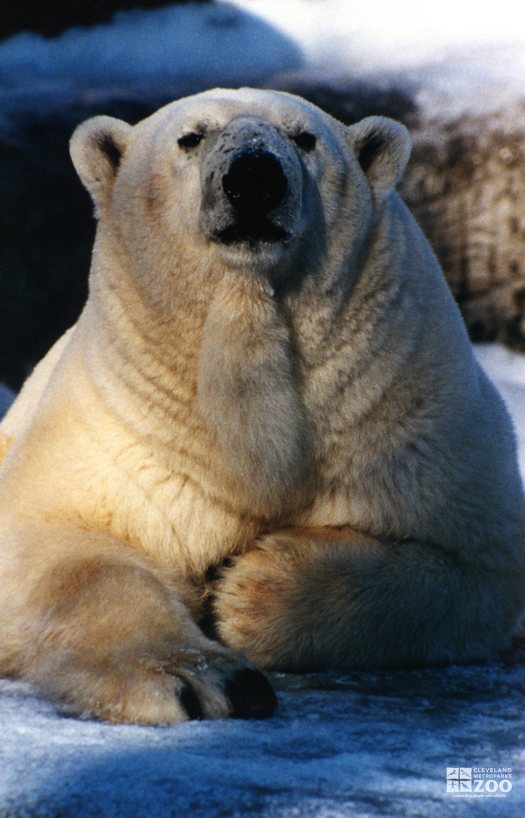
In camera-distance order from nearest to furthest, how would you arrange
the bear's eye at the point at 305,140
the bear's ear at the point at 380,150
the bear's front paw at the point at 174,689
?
the bear's front paw at the point at 174,689
the bear's eye at the point at 305,140
the bear's ear at the point at 380,150

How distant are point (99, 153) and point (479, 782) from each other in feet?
5.99

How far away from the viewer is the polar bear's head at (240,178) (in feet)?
7.91

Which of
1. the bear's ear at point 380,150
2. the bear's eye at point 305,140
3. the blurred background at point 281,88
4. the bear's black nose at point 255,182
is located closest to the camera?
the bear's black nose at point 255,182

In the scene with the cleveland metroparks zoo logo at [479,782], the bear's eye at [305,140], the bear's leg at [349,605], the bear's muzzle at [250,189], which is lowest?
the bear's leg at [349,605]

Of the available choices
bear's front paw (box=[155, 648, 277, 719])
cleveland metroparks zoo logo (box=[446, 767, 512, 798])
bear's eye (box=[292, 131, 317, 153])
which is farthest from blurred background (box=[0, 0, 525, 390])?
cleveland metroparks zoo logo (box=[446, 767, 512, 798])

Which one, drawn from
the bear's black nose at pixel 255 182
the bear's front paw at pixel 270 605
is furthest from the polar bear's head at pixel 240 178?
the bear's front paw at pixel 270 605

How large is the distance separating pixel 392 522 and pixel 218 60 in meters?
4.96

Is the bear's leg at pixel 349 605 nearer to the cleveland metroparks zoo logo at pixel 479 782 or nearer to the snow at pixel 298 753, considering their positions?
the snow at pixel 298 753

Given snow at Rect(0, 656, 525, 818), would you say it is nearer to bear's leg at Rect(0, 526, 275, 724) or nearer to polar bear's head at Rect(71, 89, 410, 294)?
bear's leg at Rect(0, 526, 275, 724)

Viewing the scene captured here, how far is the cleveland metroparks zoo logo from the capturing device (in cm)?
158

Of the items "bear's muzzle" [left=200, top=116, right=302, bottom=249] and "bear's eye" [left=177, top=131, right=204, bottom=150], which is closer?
"bear's muzzle" [left=200, top=116, right=302, bottom=249]

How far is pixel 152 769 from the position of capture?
1.61 metres

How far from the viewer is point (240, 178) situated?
2369mm

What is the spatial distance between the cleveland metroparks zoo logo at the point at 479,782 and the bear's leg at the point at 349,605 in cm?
74
